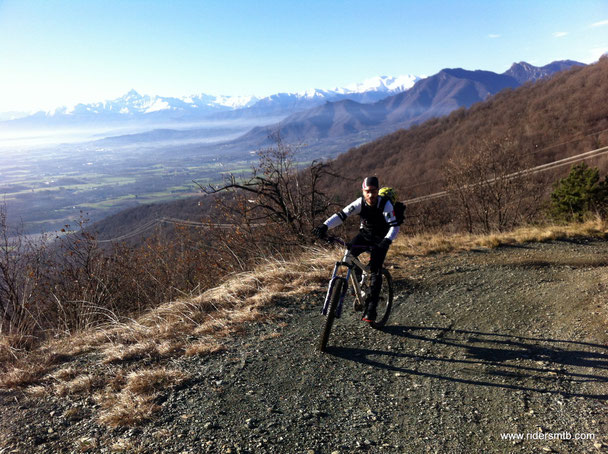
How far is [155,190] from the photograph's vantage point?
126312mm

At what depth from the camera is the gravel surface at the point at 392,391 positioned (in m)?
3.29

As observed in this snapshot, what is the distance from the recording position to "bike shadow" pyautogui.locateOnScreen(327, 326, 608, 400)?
4.01m

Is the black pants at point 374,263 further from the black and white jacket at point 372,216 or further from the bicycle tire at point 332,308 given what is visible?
the bicycle tire at point 332,308

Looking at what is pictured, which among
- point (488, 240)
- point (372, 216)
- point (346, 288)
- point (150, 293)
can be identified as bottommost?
point (150, 293)

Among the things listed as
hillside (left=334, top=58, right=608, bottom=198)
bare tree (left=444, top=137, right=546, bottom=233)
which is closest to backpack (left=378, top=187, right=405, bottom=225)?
bare tree (left=444, top=137, right=546, bottom=233)

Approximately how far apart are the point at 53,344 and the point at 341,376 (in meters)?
4.48

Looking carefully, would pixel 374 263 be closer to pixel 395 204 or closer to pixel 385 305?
pixel 395 204

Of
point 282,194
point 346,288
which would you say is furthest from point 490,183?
point 346,288

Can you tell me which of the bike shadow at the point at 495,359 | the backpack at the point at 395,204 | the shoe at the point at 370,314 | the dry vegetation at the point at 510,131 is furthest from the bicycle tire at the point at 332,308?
the dry vegetation at the point at 510,131

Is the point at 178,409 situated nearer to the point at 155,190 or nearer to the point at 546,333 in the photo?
the point at 546,333

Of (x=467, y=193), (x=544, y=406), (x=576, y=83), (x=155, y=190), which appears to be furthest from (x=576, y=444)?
(x=155, y=190)

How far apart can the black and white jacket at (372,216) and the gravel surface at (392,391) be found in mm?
1575

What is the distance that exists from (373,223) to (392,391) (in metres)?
2.20

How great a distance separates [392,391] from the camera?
13.1 feet
